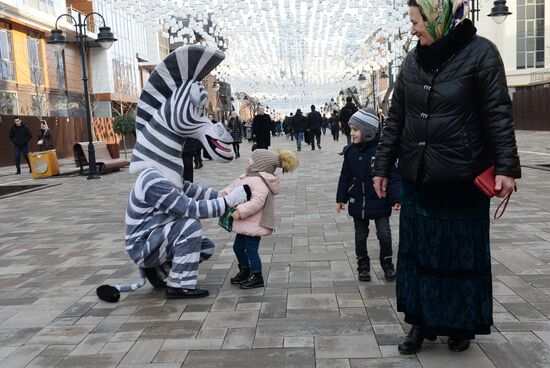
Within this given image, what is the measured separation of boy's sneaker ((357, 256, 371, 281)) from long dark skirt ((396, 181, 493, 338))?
157 centimetres

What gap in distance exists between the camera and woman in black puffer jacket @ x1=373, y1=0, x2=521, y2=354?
Result: 2.92 metres

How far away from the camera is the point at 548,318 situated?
3.74 meters

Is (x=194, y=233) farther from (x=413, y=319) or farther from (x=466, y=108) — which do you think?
(x=466, y=108)

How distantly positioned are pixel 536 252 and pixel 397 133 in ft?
9.50

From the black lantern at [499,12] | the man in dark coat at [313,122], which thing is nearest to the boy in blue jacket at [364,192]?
the black lantern at [499,12]

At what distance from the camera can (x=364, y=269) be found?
15.8ft

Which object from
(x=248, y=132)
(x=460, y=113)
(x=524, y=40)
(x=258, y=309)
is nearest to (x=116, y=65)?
→ (x=248, y=132)

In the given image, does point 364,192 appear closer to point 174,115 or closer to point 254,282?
point 254,282

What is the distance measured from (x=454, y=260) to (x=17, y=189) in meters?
12.1

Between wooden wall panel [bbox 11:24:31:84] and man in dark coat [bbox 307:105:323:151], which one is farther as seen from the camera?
wooden wall panel [bbox 11:24:31:84]

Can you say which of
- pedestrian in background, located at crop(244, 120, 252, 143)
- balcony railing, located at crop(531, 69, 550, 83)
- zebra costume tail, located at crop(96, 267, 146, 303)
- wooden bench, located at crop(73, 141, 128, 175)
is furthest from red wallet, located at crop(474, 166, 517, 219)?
balcony railing, located at crop(531, 69, 550, 83)

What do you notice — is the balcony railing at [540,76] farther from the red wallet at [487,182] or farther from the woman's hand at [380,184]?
the red wallet at [487,182]

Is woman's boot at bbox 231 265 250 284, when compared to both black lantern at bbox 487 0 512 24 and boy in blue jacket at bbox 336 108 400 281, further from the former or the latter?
black lantern at bbox 487 0 512 24

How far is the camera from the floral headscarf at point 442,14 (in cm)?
297
